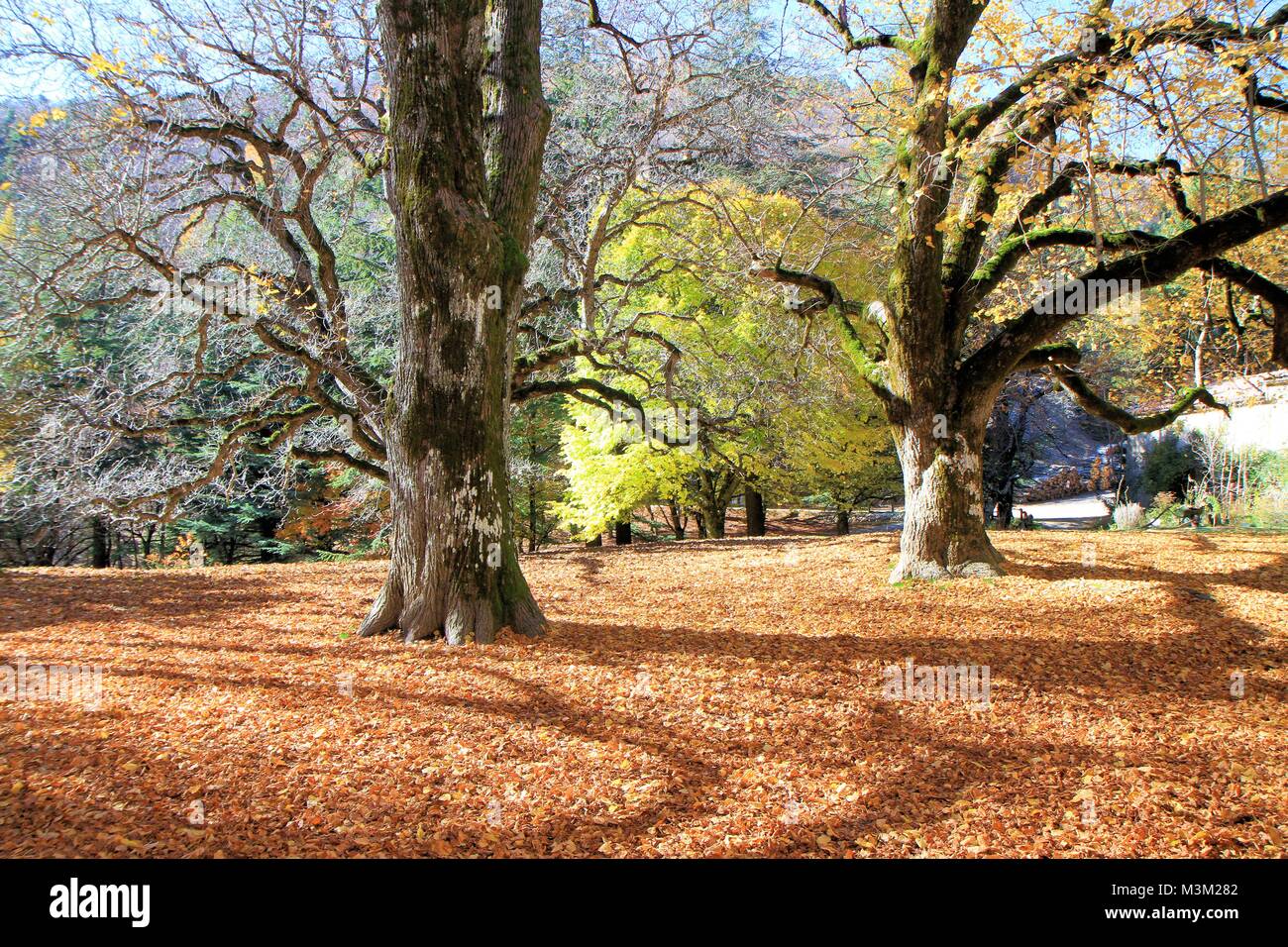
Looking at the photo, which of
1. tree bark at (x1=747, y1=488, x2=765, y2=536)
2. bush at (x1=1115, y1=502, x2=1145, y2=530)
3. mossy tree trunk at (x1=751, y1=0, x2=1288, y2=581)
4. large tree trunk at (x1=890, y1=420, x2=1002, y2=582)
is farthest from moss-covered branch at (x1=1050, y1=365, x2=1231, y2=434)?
tree bark at (x1=747, y1=488, x2=765, y2=536)

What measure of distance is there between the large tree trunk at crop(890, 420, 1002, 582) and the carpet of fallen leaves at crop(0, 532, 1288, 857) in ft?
2.41

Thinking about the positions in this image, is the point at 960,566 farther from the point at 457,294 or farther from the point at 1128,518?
the point at 1128,518

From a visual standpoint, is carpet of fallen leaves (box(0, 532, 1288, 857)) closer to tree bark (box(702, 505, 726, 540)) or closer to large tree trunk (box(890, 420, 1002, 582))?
large tree trunk (box(890, 420, 1002, 582))

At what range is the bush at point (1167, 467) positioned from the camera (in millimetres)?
20125

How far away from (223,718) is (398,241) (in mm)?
3465

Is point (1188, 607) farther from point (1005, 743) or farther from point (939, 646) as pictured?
point (1005, 743)

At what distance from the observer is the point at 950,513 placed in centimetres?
788

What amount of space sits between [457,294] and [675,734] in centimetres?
350

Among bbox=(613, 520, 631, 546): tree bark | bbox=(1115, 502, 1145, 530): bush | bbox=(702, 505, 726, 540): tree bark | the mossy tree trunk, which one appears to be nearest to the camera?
the mossy tree trunk

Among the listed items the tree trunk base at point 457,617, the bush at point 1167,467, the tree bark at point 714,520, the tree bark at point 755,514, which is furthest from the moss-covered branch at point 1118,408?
the bush at point 1167,467

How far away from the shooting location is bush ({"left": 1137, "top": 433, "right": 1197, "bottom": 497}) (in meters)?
20.1

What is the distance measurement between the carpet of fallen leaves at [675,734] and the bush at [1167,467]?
15481mm

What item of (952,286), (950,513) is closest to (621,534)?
(950,513)

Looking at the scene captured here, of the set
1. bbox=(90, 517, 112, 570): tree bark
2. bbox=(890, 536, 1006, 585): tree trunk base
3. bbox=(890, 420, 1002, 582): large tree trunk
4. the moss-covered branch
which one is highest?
the moss-covered branch
